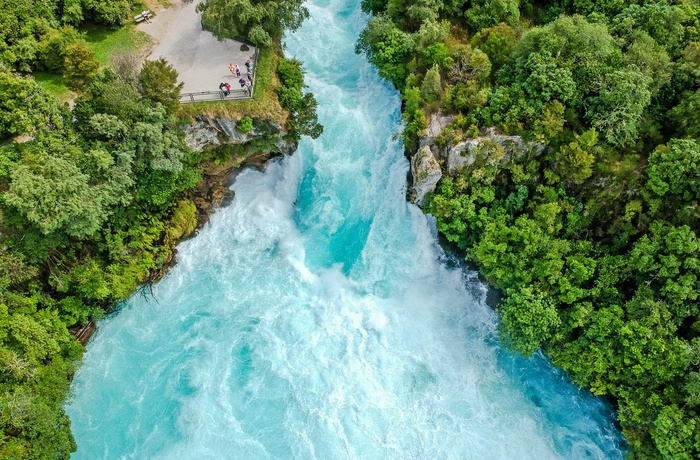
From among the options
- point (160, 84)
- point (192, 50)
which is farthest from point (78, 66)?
point (192, 50)

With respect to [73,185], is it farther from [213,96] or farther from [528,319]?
[528,319]

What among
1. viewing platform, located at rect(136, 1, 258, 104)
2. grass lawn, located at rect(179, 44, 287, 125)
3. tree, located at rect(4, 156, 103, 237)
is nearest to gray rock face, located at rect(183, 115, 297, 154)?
grass lawn, located at rect(179, 44, 287, 125)

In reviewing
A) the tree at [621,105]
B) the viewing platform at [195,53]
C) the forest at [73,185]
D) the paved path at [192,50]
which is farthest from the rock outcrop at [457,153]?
the paved path at [192,50]

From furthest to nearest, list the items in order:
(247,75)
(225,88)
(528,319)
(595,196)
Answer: (247,75) → (225,88) → (595,196) → (528,319)

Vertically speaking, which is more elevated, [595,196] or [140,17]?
[140,17]

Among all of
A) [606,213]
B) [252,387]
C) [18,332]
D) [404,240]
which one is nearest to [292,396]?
[252,387]

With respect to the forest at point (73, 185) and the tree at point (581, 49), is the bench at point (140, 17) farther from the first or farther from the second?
the tree at point (581, 49)

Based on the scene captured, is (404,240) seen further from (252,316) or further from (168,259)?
(168,259)

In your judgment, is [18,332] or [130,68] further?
[130,68]
